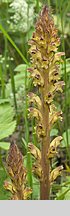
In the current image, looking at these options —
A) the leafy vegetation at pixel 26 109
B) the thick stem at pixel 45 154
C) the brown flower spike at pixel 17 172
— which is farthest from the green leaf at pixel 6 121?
the brown flower spike at pixel 17 172

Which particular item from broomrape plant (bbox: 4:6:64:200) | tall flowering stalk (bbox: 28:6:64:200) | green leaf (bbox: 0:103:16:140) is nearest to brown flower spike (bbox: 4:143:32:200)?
broomrape plant (bbox: 4:6:64:200)

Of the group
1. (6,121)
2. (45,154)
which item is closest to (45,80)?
(45,154)

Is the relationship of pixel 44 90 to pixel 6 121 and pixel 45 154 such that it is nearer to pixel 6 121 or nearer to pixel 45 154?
pixel 45 154

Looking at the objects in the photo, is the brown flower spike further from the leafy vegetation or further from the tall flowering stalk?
the tall flowering stalk

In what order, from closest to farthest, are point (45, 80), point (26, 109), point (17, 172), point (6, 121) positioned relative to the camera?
1. point (17, 172)
2. point (45, 80)
3. point (26, 109)
4. point (6, 121)

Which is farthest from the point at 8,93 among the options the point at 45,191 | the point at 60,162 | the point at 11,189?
the point at 11,189

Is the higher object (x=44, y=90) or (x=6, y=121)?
(x=44, y=90)

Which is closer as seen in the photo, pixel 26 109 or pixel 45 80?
pixel 45 80
